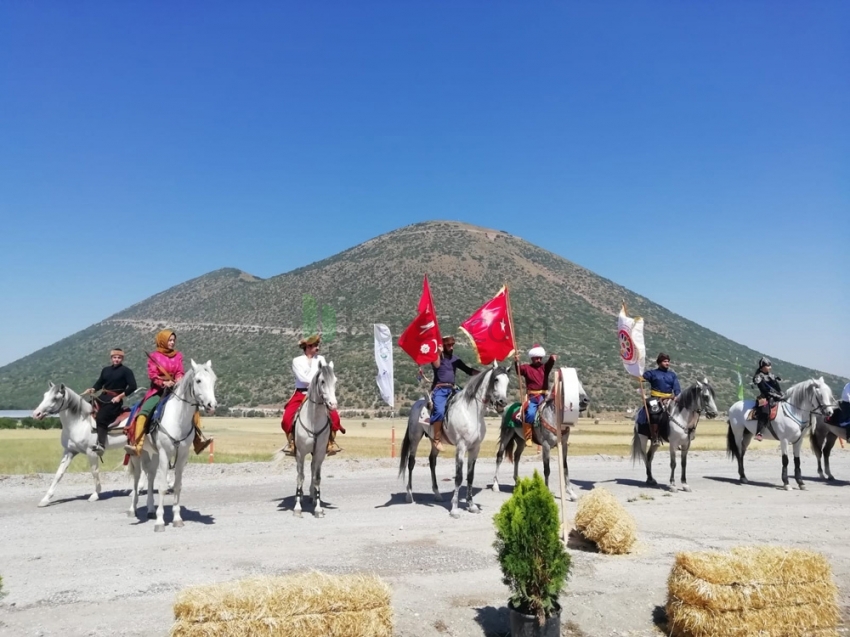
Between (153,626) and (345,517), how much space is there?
19.1ft

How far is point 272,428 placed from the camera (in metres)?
46.0

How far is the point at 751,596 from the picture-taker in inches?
233

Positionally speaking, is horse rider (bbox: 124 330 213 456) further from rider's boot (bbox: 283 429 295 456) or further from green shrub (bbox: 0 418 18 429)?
green shrub (bbox: 0 418 18 429)

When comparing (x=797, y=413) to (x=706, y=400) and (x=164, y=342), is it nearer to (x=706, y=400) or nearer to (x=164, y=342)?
(x=706, y=400)

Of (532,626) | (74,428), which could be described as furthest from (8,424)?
(532,626)

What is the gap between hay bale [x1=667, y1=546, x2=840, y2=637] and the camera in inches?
230

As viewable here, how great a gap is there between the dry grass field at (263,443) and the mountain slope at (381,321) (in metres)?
11.6

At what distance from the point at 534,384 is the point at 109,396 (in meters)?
9.60

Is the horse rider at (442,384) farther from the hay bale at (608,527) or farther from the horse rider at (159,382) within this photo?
the horse rider at (159,382)

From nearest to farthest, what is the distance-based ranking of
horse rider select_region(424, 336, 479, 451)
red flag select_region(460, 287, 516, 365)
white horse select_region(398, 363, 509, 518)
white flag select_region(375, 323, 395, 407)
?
white horse select_region(398, 363, 509, 518) → horse rider select_region(424, 336, 479, 451) → red flag select_region(460, 287, 516, 365) → white flag select_region(375, 323, 395, 407)

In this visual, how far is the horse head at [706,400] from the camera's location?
14.2 meters

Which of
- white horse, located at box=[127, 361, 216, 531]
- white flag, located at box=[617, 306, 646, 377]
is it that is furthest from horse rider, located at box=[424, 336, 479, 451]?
white horse, located at box=[127, 361, 216, 531]

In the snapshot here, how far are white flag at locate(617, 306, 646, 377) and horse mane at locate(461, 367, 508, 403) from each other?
11.2 ft

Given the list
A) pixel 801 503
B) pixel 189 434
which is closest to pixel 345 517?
pixel 189 434
